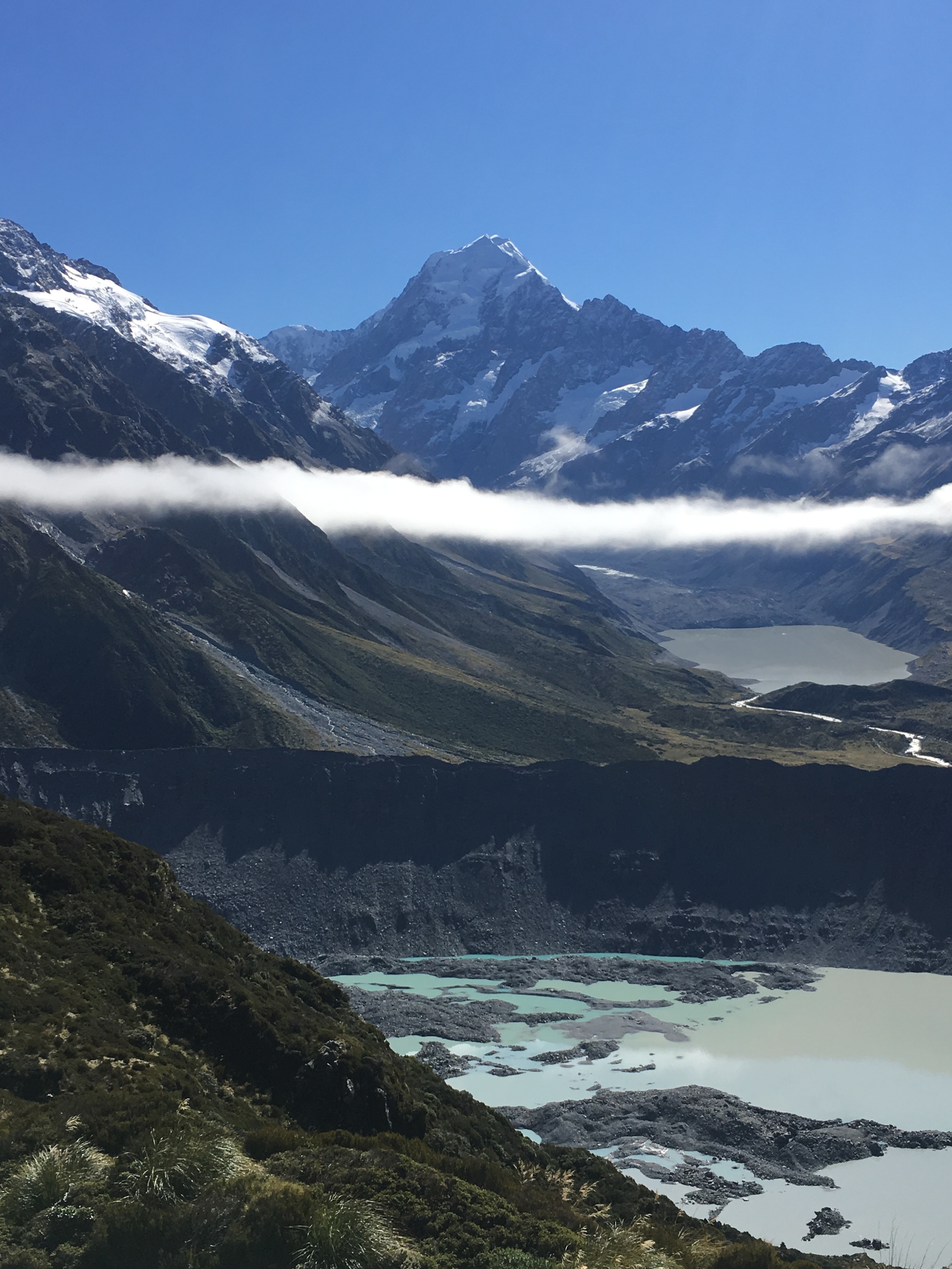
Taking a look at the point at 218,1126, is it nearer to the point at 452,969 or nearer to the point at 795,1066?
the point at 795,1066

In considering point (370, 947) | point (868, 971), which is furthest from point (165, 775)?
point (868, 971)

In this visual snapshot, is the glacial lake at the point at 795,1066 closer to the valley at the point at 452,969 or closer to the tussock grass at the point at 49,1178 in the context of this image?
the valley at the point at 452,969

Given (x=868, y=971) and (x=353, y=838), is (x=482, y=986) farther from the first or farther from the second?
(x=868, y=971)

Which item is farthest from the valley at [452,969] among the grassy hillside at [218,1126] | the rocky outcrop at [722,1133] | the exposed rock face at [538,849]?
the exposed rock face at [538,849]

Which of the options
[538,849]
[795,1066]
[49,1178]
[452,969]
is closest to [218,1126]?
[49,1178]

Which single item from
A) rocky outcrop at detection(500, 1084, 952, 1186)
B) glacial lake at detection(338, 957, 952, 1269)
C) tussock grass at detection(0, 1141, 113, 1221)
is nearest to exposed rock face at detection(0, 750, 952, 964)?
glacial lake at detection(338, 957, 952, 1269)

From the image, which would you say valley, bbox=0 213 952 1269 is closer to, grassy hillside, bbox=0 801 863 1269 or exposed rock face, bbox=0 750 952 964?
grassy hillside, bbox=0 801 863 1269

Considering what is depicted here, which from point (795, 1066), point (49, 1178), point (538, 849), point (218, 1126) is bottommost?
point (795, 1066)
